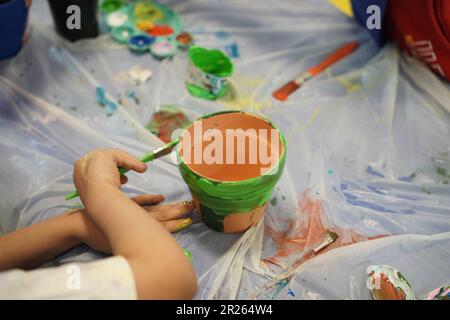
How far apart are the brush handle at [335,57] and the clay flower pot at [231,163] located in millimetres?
447

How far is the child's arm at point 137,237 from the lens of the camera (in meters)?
0.56

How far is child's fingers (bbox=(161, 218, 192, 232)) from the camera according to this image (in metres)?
0.78

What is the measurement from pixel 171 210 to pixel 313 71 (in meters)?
0.57

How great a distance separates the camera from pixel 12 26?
3.21 feet

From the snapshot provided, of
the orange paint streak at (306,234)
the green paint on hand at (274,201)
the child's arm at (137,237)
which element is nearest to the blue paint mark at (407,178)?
the orange paint streak at (306,234)

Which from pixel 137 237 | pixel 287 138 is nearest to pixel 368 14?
pixel 287 138

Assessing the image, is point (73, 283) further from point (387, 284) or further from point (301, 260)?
point (387, 284)

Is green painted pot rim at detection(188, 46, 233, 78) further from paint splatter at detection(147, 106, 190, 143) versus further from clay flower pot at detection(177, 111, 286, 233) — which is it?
clay flower pot at detection(177, 111, 286, 233)

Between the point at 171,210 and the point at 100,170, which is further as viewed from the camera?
the point at 171,210

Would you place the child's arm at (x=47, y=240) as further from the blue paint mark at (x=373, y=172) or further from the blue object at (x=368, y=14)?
the blue object at (x=368, y=14)

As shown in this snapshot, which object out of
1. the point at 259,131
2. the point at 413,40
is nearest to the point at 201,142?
the point at 259,131

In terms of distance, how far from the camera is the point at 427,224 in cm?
80

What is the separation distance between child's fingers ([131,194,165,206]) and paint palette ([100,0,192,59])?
1.57ft

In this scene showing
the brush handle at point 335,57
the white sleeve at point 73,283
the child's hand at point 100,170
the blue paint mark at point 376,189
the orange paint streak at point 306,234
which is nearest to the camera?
the white sleeve at point 73,283
